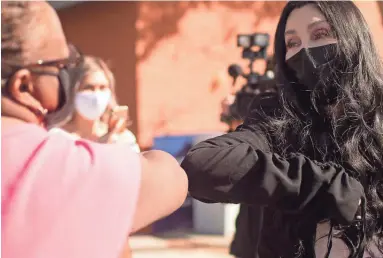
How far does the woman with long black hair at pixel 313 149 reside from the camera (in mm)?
1331

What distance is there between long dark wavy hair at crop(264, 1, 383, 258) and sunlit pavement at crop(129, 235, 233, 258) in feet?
13.6

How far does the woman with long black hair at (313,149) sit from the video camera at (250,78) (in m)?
2.01

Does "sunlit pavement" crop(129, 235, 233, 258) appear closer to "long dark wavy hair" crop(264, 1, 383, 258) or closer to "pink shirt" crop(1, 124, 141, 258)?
"long dark wavy hair" crop(264, 1, 383, 258)

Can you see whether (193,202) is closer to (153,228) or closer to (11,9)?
(153,228)

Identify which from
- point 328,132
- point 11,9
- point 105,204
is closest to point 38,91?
point 11,9

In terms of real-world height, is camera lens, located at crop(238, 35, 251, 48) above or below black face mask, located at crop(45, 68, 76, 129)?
below

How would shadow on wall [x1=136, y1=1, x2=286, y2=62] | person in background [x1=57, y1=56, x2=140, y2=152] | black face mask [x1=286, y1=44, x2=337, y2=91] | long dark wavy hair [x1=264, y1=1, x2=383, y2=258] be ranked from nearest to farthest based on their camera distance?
long dark wavy hair [x1=264, y1=1, x2=383, y2=258] → black face mask [x1=286, y1=44, x2=337, y2=91] → person in background [x1=57, y1=56, x2=140, y2=152] → shadow on wall [x1=136, y1=1, x2=286, y2=62]

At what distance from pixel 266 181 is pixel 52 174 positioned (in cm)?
48

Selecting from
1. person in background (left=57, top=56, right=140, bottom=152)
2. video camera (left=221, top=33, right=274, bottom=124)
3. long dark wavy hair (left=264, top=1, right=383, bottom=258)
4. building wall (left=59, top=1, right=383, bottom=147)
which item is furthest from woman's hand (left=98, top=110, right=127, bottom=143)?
building wall (left=59, top=1, right=383, bottom=147)

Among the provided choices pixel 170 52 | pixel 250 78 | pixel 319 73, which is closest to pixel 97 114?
pixel 250 78

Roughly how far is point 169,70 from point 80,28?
1.20 metres

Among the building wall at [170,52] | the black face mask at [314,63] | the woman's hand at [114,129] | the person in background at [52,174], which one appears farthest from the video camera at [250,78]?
the person in background at [52,174]

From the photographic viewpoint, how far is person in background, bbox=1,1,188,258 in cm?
102

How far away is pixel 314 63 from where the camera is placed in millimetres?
1620
